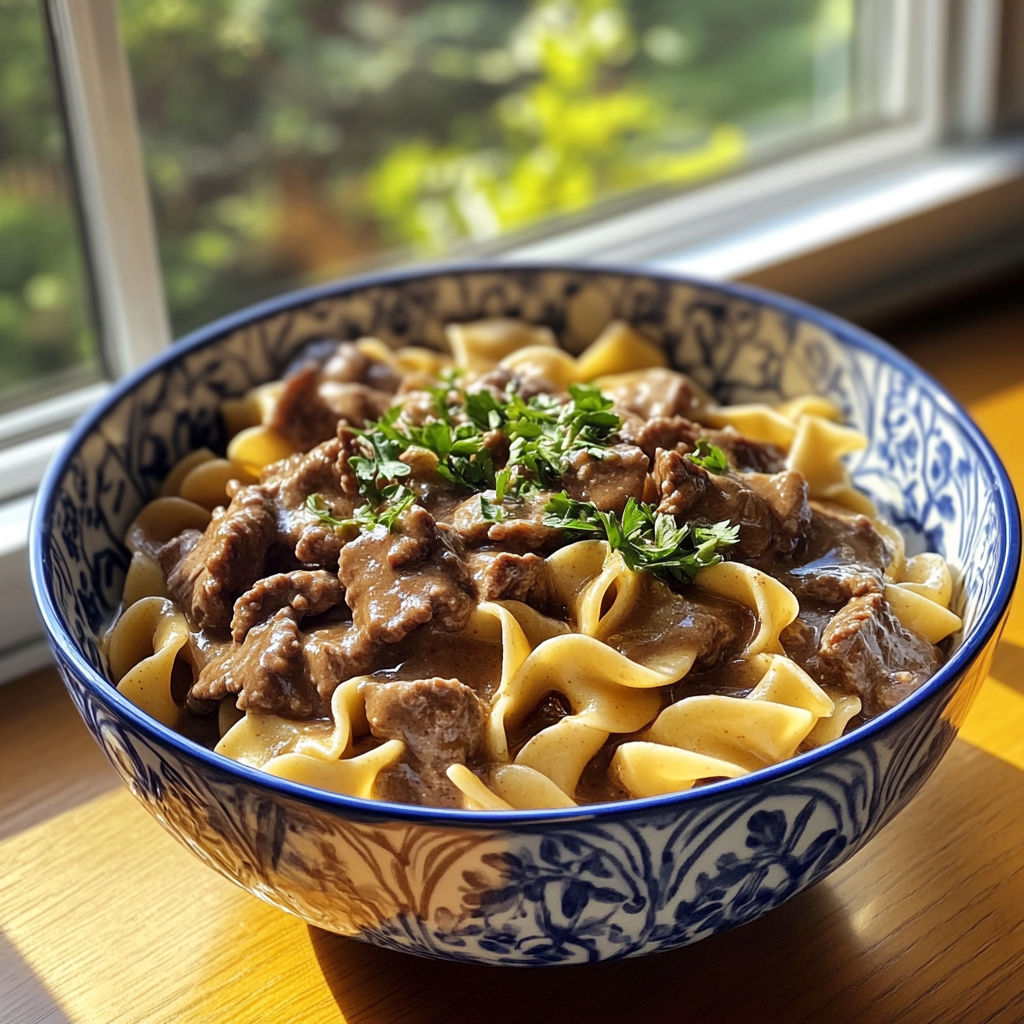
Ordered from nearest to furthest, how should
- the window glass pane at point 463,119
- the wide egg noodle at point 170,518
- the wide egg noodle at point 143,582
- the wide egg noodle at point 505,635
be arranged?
1. the wide egg noodle at point 505,635
2. the wide egg noodle at point 143,582
3. the wide egg noodle at point 170,518
4. the window glass pane at point 463,119

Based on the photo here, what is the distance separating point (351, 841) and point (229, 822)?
0.16 m

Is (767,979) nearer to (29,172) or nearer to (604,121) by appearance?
(29,172)

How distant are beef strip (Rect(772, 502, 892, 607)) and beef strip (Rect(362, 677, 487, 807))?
0.55m

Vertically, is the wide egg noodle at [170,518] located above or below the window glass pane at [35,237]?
below

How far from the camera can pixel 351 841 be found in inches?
52.4

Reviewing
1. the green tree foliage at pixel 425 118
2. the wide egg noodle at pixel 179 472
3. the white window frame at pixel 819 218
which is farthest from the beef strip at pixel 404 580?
the green tree foliage at pixel 425 118

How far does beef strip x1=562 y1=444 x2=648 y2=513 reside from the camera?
178 centimetres

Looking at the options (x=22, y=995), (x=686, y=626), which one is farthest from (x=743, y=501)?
(x=22, y=995)

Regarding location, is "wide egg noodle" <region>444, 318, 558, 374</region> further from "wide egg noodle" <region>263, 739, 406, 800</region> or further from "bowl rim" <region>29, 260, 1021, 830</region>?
"wide egg noodle" <region>263, 739, 406, 800</region>

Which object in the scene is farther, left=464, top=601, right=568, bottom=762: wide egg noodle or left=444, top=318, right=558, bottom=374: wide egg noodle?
left=444, top=318, right=558, bottom=374: wide egg noodle

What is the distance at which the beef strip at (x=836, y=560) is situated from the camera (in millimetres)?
1798

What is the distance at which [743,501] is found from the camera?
5.92 feet

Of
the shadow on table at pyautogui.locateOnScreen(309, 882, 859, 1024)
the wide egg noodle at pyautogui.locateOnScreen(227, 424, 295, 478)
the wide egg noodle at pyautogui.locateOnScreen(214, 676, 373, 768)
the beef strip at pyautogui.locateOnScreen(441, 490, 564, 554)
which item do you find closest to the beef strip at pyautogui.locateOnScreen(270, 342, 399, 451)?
the wide egg noodle at pyautogui.locateOnScreen(227, 424, 295, 478)

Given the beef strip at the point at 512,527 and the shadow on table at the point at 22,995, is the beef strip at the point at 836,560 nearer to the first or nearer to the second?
the beef strip at the point at 512,527
